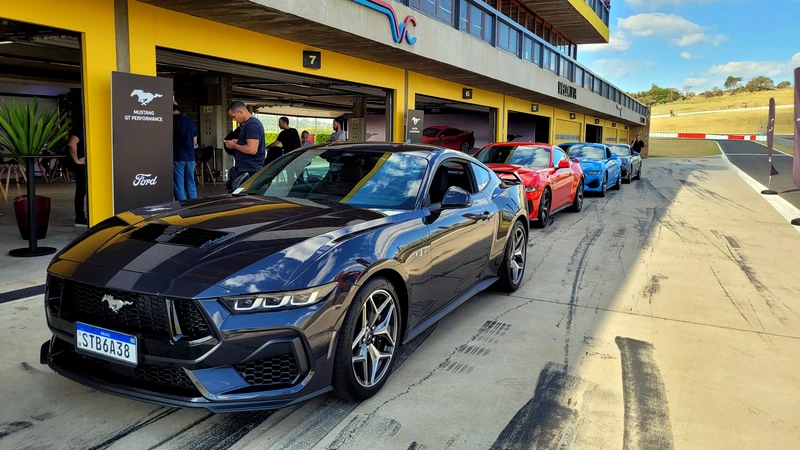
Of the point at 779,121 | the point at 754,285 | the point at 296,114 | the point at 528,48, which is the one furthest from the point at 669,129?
the point at 754,285

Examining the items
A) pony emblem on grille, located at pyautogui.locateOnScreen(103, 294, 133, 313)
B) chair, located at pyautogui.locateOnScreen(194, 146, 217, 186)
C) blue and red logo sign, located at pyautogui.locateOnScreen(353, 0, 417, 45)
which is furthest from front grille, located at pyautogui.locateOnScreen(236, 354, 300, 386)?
chair, located at pyautogui.locateOnScreen(194, 146, 217, 186)

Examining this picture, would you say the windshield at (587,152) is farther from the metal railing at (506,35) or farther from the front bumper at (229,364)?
the front bumper at (229,364)

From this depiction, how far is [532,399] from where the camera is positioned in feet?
11.2

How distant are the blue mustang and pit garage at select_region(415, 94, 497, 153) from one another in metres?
12.2

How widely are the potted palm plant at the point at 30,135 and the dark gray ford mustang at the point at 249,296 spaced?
389cm

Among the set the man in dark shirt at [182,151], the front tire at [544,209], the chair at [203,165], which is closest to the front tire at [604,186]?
the front tire at [544,209]

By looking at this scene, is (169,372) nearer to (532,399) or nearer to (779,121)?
(532,399)

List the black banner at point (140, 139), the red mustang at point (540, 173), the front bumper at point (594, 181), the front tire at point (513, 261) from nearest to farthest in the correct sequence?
the front tire at point (513, 261) < the black banner at point (140, 139) < the red mustang at point (540, 173) < the front bumper at point (594, 181)

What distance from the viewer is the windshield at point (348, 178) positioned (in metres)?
4.08

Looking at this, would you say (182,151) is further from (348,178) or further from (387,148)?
(348,178)

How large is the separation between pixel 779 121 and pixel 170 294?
111m

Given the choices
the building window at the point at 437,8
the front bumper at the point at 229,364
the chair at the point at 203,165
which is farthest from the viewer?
the chair at the point at 203,165

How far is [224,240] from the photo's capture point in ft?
9.88

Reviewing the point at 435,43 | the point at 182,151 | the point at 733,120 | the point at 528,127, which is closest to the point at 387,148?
the point at 182,151
